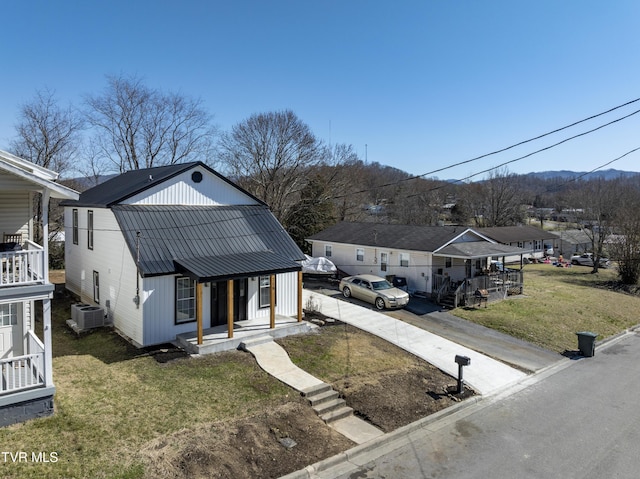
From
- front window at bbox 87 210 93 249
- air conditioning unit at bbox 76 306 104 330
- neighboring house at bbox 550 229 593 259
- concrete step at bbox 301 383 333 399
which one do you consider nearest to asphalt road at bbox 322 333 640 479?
concrete step at bbox 301 383 333 399

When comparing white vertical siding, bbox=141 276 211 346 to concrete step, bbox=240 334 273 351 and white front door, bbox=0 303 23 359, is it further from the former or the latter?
white front door, bbox=0 303 23 359

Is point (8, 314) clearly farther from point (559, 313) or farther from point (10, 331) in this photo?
point (559, 313)

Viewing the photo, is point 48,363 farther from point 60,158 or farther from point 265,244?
point 60,158

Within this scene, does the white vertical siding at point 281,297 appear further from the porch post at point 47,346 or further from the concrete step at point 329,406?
the porch post at point 47,346

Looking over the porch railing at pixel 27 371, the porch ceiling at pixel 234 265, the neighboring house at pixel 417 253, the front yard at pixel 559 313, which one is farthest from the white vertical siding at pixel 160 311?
the neighboring house at pixel 417 253

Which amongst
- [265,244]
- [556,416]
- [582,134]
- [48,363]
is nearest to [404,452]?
[556,416]
